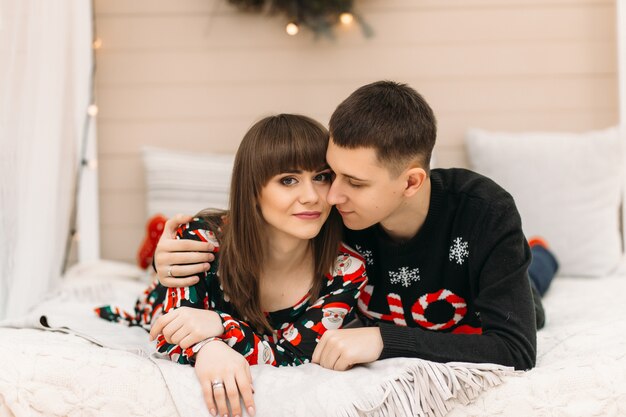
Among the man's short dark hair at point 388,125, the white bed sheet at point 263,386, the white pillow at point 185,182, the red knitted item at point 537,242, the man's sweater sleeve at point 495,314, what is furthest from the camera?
the white pillow at point 185,182

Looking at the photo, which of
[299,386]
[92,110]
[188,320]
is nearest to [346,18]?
[92,110]

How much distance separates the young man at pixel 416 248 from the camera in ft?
4.70

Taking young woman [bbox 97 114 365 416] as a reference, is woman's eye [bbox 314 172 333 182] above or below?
above

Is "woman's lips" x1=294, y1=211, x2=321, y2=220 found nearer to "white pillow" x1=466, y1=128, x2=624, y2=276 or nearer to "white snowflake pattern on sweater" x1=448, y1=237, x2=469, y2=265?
"white snowflake pattern on sweater" x1=448, y1=237, x2=469, y2=265

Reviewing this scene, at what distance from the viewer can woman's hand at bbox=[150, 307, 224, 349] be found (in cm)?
143

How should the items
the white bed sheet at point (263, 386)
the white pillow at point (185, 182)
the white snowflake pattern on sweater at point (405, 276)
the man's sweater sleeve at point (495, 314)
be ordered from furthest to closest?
1. the white pillow at point (185, 182)
2. the white snowflake pattern on sweater at point (405, 276)
3. the man's sweater sleeve at point (495, 314)
4. the white bed sheet at point (263, 386)

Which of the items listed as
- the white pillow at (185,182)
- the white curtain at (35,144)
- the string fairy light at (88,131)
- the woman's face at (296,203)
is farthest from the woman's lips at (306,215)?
the string fairy light at (88,131)

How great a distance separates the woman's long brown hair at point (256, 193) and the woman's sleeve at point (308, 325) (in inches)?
1.4

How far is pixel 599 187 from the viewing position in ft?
8.16

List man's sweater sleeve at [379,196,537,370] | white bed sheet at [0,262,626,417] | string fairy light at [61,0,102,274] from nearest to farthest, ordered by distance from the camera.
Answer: white bed sheet at [0,262,626,417] < man's sweater sleeve at [379,196,537,370] < string fairy light at [61,0,102,274]

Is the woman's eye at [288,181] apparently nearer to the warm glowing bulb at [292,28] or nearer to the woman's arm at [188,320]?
the woman's arm at [188,320]

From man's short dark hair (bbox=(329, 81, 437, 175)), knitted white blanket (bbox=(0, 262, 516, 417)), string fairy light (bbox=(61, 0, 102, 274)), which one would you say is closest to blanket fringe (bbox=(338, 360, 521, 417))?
knitted white blanket (bbox=(0, 262, 516, 417))

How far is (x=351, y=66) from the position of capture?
2705 millimetres

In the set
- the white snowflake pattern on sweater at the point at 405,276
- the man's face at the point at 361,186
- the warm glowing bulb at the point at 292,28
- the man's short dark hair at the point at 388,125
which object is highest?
the warm glowing bulb at the point at 292,28
